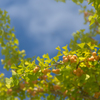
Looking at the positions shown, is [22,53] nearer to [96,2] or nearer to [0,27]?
[0,27]

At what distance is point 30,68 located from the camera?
3164 millimetres

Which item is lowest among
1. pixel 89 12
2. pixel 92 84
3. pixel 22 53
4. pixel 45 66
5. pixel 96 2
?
pixel 92 84

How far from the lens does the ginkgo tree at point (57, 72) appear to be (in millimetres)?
3027

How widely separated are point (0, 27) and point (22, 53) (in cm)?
173

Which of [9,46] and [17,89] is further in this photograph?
[9,46]

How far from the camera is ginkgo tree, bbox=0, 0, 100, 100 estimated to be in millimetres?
3027

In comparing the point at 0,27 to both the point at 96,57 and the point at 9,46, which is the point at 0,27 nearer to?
the point at 9,46

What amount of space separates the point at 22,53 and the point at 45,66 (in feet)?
15.1

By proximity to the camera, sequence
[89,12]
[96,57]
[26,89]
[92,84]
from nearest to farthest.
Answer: [96,57]
[92,84]
[26,89]
[89,12]

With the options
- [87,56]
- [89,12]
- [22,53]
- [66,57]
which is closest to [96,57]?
[87,56]

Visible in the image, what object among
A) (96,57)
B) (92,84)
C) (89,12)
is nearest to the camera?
(96,57)

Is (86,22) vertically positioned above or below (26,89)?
above

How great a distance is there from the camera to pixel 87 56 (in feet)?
10.2

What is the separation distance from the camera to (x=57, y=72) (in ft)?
10.3
